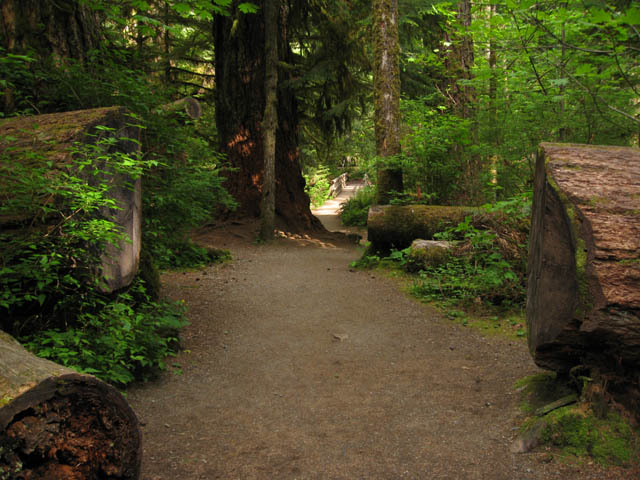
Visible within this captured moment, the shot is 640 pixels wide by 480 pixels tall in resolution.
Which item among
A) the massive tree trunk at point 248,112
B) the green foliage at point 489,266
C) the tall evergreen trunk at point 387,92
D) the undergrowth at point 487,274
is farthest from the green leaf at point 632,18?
the massive tree trunk at point 248,112

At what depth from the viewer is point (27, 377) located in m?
1.95

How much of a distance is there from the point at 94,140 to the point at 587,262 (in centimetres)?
394

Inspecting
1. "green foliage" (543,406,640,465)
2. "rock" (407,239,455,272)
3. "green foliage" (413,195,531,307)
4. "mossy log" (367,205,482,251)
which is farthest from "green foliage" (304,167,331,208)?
"green foliage" (543,406,640,465)

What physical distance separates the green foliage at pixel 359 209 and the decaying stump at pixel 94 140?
48.7ft

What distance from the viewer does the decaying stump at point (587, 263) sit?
8.85 ft

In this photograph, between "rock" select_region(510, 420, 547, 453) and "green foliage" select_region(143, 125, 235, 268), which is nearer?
"rock" select_region(510, 420, 547, 453)

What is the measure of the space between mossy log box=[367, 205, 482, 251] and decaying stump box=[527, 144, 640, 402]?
6.02 metres

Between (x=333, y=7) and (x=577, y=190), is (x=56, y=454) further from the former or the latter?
(x=333, y=7)

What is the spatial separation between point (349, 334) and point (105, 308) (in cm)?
319

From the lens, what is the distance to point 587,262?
2.78m

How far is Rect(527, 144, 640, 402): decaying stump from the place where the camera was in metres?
2.70

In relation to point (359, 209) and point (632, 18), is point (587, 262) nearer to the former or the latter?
point (632, 18)

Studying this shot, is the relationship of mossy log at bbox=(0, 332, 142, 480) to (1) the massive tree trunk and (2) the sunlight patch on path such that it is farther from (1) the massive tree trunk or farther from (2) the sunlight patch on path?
(2) the sunlight patch on path

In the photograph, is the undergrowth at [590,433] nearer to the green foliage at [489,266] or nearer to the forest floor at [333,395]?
the forest floor at [333,395]
